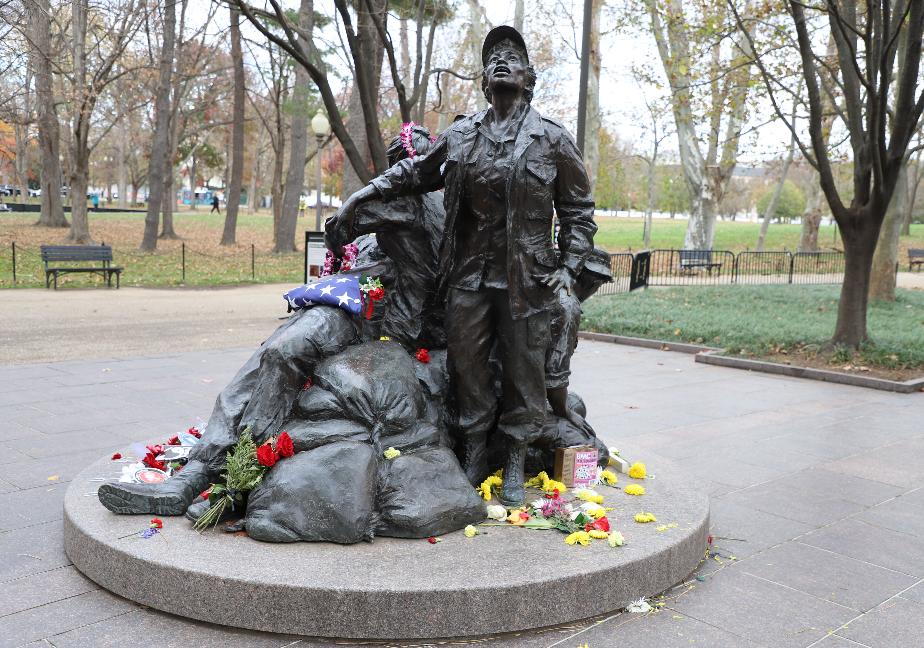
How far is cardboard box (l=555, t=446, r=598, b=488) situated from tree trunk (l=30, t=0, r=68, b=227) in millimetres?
16085

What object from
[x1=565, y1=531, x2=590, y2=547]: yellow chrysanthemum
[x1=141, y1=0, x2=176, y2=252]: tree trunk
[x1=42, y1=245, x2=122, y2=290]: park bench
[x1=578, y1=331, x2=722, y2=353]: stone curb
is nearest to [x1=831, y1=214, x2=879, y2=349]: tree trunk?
[x1=578, y1=331, x2=722, y2=353]: stone curb

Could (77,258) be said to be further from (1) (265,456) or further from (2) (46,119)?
(1) (265,456)

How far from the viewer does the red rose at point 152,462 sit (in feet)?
16.1

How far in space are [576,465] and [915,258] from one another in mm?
30810

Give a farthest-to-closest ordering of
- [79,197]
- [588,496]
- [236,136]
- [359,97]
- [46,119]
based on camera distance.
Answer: [236,136] → [46,119] → [79,197] → [359,97] → [588,496]

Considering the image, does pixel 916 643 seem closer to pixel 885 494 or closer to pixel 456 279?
pixel 885 494

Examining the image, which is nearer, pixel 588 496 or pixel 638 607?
pixel 638 607

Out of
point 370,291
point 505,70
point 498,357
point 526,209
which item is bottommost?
point 498,357

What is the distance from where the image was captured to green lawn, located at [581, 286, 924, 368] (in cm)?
1132

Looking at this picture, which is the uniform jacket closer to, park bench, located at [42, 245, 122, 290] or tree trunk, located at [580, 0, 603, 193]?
park bench, located at [42, 245, 122, 290]

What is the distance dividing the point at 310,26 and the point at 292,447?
Result: 1790 centimetres

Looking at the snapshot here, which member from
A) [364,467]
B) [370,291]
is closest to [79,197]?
[370,291]

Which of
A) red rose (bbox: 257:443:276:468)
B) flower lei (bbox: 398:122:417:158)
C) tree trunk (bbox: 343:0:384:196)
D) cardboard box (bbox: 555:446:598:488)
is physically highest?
tree trunk (bbox: 343:0:384:196)

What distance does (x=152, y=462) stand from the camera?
495 cm
